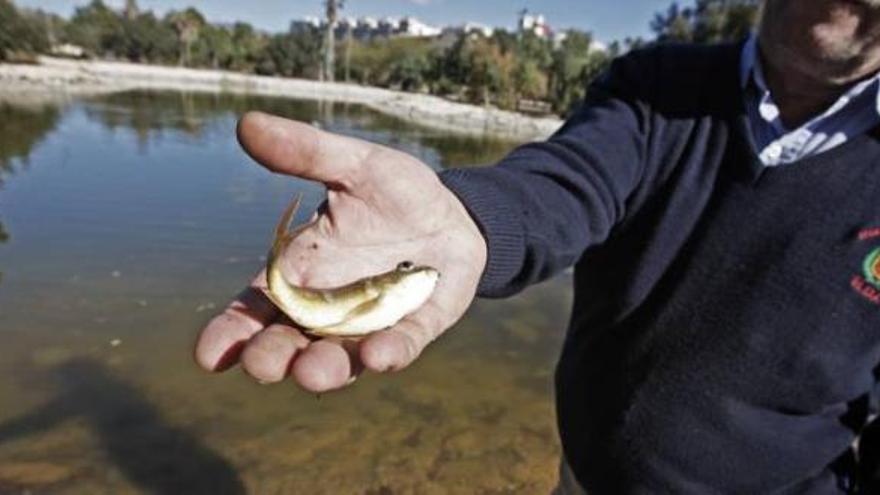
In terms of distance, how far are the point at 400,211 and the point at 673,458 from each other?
1252 mm

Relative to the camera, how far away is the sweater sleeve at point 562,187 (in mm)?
1808

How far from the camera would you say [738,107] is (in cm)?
212

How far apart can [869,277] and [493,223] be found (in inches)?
45.2

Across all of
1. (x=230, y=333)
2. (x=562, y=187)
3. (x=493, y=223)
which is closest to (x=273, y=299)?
(x=230, y=333)

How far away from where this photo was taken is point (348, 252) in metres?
1.77

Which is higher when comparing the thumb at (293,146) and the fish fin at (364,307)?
the thumb at (293,146)

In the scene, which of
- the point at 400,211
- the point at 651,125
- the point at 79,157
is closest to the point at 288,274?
the point at 400,211

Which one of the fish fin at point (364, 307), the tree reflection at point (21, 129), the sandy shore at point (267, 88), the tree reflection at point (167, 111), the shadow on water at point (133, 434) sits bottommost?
the sandy shore at point (267, 88)

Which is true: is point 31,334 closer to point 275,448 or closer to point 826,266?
point 275,448

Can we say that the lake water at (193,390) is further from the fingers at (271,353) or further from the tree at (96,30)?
the tree at (96,30)

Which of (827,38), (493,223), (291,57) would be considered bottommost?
(291,57)

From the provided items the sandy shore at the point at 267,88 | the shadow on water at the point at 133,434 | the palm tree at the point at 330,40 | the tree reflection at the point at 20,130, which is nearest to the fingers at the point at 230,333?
the shadow on water at the point at 133,434

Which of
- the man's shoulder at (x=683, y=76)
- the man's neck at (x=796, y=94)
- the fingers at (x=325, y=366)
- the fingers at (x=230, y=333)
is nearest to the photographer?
the fingers at (x=325, y=366)

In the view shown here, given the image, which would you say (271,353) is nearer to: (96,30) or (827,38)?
(827,38)
